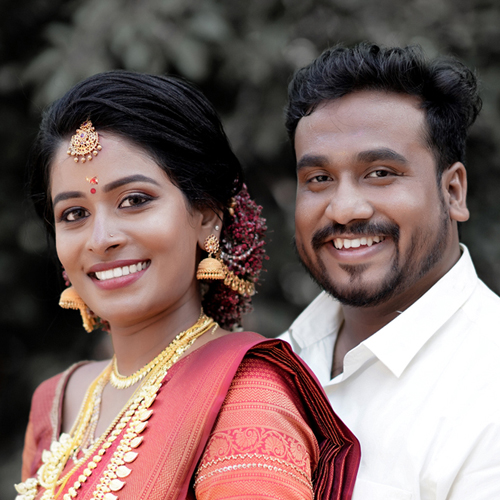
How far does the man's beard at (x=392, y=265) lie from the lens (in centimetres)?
194

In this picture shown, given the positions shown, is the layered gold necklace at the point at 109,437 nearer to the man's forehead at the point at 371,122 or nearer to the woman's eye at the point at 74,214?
the woman's eye at the point at 74,214

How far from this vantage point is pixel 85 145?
1750 millimetres

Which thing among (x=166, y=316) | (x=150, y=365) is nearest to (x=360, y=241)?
(x=166, y=316)

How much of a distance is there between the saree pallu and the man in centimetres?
18

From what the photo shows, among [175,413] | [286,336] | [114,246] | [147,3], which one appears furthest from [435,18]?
[175,413]

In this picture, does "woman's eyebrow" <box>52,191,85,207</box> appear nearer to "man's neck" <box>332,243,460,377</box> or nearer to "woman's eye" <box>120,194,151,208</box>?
"woman's eye" <box>120,194,151,208</box>

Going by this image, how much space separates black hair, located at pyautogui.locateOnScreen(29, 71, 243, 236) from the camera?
1.76 meters

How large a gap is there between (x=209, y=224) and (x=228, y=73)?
3.51 feet

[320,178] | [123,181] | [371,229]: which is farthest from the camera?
[320,178]

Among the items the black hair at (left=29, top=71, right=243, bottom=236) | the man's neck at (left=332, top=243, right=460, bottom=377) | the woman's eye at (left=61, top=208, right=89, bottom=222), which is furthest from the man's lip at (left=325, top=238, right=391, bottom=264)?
the woman's eye at (left=61, top=208, right=89, bottom=222)

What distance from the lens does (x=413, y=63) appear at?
2010 millimetres

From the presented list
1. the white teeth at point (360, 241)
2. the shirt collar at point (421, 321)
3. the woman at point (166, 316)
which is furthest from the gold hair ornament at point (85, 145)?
the shirt collar at point (421, 321)

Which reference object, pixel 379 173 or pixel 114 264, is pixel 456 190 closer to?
pixel 379 173

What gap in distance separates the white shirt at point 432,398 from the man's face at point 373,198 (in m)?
0.13
